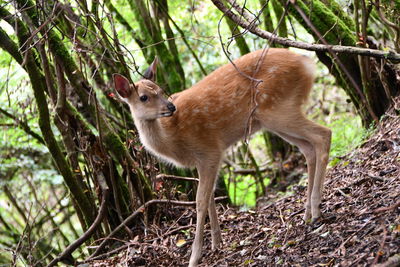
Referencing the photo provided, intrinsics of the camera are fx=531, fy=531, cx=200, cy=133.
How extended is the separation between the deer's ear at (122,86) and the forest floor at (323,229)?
1694 millimetres

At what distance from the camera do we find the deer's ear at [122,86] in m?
5.68

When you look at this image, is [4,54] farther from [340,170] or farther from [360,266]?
[360,266]

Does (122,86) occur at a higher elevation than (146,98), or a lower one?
higher

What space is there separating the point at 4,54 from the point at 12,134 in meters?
2.46

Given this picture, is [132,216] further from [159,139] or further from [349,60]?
[349,60]

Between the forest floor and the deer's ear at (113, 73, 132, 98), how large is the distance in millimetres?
1694

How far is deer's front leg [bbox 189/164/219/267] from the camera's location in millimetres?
5258

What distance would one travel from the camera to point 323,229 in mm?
4664

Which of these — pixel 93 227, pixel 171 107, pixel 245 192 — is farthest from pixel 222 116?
pixel 245 192

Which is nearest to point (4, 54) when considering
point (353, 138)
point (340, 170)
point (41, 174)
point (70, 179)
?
point (70, 179)

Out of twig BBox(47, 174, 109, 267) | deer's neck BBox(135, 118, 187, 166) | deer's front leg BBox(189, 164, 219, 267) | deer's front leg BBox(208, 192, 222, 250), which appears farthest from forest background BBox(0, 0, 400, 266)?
deer's front leg BBox(189, 164, 219, 267)

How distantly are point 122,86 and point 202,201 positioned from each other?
1.54 metres

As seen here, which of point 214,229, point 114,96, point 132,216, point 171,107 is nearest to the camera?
point 171,107

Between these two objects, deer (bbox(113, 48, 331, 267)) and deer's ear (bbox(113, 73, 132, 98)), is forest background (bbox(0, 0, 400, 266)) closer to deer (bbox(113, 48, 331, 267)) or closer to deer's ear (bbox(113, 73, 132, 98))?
deer's ear (bbox(113, 73, 132, 98))
